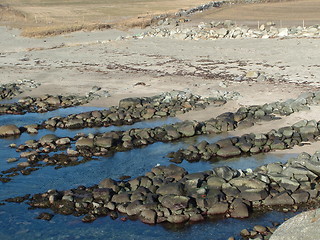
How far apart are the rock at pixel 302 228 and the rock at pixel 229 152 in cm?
797

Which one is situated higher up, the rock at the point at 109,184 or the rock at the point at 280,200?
the rock at the point at 109,184

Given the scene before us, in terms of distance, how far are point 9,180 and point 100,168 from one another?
293 cm

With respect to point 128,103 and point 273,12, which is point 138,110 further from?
point 273,12

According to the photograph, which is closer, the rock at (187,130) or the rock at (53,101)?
the rock at (187,130)

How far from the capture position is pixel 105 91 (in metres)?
27.4

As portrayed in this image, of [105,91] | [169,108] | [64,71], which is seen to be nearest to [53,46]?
[64,71]

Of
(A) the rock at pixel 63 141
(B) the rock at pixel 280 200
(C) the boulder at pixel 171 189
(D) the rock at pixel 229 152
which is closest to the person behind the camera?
(B) the rock at pixel 280 200

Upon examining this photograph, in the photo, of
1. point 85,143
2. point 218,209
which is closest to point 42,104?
point 85,143

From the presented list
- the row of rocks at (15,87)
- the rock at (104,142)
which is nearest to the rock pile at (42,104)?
the row of rocks at (15,87)

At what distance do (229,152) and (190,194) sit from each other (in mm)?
4108

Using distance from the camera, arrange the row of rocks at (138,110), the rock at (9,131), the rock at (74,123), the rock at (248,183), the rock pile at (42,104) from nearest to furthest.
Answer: the rock at (248,183) < the rock at (9,131) < the rock at (74,123) < the row of rocks at (138,110) < the rock pile at (42,104)

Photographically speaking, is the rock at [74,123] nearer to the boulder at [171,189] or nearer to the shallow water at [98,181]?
the shallow water at [98,181]

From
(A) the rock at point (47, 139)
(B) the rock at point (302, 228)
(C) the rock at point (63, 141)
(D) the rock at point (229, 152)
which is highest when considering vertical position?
(B) the rock at point (302, 228)

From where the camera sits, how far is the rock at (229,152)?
1769 cm
